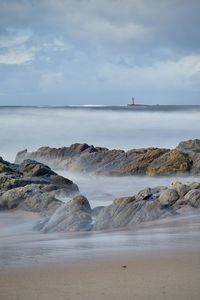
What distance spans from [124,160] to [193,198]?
26.9ft

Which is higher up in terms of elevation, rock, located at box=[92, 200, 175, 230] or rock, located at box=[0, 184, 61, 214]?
rock, located at box=[92, 200, 175, 230]

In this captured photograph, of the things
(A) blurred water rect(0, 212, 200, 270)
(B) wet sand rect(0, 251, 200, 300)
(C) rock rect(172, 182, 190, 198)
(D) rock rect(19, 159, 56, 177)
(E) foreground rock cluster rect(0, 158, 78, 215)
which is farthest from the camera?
(D) rock rect(19, 159, 56, 177)

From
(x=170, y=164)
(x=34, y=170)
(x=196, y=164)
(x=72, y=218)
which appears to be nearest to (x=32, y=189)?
(x=72, y=218)

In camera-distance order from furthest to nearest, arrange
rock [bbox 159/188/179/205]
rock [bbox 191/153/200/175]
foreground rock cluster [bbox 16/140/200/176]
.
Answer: foreground rock cluster [bbox 16/140/200/176], rock [bbox 191/153/200/175], rock [bbox 159/188/179/205]

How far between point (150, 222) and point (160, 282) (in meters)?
3.22

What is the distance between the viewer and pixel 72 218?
6871 mm

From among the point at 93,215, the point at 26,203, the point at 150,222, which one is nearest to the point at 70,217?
the point at 93,215

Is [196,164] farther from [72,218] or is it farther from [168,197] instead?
[72,218]

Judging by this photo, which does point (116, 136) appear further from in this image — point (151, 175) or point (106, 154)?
point (151, 175)

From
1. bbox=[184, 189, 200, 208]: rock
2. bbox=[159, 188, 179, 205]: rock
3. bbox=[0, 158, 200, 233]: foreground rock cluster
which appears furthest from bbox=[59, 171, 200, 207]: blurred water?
bbox=[184, 189, 200, 208]: rock

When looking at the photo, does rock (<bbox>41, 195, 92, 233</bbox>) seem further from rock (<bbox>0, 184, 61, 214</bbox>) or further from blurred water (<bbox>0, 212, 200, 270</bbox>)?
rock (<bbox>0, 184, 61, 214</bbox>)

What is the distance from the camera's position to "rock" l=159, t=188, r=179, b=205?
7.49 metres

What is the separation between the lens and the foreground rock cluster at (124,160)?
13.8 m

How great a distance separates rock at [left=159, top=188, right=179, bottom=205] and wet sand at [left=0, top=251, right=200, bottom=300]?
10.7 ft
